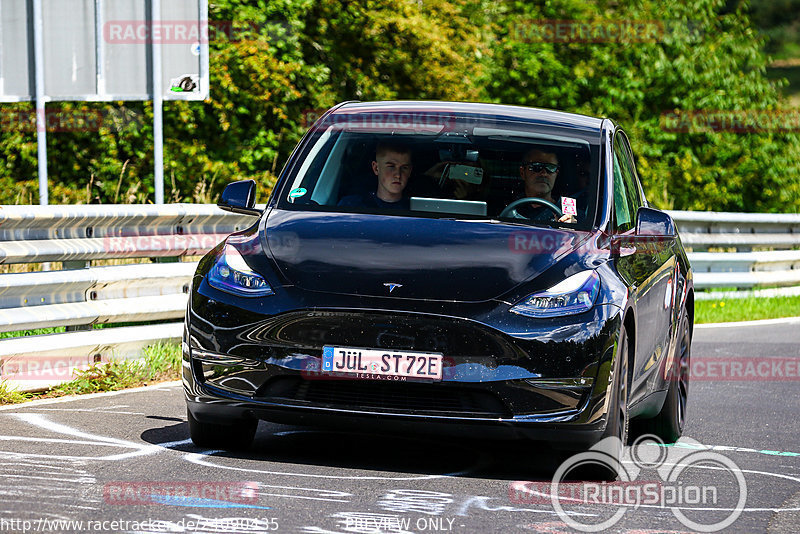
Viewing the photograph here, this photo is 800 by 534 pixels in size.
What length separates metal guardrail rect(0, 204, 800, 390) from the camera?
807 cm

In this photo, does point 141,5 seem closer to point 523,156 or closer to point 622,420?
point 523,156

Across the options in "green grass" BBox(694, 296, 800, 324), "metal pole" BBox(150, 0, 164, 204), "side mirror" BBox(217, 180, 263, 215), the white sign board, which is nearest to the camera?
"side mirror" BBox(217, 180, 263, 215)

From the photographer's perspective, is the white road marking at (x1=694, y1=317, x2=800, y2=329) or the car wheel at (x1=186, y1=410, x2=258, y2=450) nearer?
the car wheel at (x1=186, y1=410, x2=258, y2=450)

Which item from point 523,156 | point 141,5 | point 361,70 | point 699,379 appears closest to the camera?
point 523,156

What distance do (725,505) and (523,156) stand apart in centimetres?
204

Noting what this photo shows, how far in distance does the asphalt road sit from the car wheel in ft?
0.19

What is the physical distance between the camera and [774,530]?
17.8ft

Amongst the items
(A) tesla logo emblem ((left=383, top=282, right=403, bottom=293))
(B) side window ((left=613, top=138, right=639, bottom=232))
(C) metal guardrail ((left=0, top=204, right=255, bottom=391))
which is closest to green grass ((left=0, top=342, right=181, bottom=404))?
(C) metal guardrail ((left=0, top=204, right=255, bottom=391))

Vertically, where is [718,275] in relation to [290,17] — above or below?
below

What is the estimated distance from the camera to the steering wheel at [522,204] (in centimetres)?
677

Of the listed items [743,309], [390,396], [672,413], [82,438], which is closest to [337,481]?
[390,396]

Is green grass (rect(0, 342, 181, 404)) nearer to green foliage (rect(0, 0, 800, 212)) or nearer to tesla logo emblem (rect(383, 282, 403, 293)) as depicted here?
tesla logo emblem (rect(383, 282, 403, 293))

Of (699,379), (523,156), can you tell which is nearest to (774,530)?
(523,156)

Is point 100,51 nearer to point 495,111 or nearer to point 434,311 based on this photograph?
point 495,111
